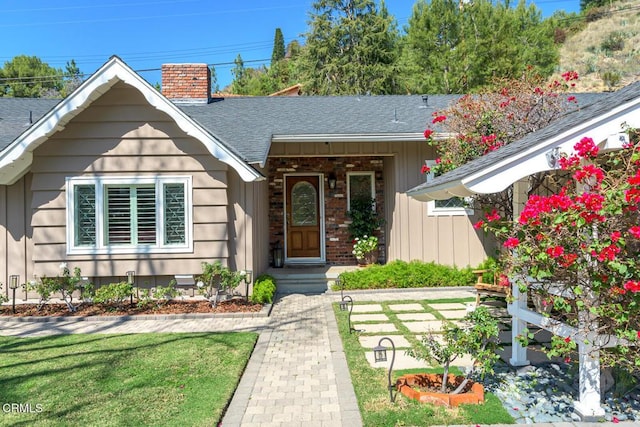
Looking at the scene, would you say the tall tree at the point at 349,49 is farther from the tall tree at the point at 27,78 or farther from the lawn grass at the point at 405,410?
the lawn grass at the point at 405,410

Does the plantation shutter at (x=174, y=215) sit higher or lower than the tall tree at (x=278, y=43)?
lower

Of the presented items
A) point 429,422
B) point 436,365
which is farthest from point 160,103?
point 429,422

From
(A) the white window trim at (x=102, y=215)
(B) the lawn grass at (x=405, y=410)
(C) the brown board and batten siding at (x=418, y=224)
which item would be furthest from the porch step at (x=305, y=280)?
(B) the lawn grass at (x=405, y=410)

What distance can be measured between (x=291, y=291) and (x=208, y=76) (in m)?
7.02

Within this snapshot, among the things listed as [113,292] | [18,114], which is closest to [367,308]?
[113,292]

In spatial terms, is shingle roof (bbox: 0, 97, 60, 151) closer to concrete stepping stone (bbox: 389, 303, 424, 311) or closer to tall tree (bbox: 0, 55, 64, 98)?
concrete stepping stone (bbox: 389, 303, 424, 311)

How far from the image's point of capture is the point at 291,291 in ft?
30.9

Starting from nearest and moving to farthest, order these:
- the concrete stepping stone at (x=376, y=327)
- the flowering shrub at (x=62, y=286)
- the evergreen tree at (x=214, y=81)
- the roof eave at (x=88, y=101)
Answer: the concrete stepping stone at (x=376, y=327) → the roof eave at (x=88, y=101) → the flowering shrub at (x=62, y=286) → the evergreen tree at (x=214, y=81)

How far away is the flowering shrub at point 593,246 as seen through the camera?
3018mm

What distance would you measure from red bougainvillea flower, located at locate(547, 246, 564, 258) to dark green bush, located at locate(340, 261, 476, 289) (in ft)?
20.8

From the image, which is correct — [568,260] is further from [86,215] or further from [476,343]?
[86,215]

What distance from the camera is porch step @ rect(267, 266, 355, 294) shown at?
9.46m

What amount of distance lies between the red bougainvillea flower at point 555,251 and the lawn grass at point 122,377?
2.86 metres

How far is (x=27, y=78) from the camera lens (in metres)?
35.4
